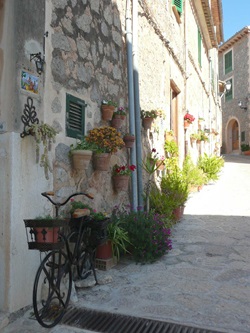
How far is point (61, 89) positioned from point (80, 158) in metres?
0.76

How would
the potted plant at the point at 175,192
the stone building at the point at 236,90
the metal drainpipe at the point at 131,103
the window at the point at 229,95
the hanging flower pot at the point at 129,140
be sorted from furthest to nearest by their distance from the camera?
the window at the point at 229,95 < the stone building at the point at 236,90 < the potted plant at the point at 175,192 < the metal drainpipe at the point at 131,103 < the hanging flower pot at the point at 129,140

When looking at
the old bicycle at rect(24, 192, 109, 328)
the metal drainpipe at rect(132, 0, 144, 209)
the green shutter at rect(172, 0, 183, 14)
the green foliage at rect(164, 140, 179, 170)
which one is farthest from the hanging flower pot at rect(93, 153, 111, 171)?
the green shutter at rect(172, 0, 183, 14)

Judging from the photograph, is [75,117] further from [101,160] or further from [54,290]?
[54,290]

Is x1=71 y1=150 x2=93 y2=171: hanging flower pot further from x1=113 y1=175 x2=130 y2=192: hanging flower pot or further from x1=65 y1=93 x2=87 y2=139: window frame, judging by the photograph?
x1=113 y1=175 x2=130 y2=192: hanging flower pot

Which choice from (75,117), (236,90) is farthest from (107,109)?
(236,90)

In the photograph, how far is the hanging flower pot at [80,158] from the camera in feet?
11.5

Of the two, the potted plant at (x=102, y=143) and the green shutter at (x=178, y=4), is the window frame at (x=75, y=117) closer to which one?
the potted plant at (x=102, y=143)

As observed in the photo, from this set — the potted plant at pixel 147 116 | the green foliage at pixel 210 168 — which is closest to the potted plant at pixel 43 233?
the potted plant at pixel 147 116

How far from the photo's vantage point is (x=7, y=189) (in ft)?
8.82

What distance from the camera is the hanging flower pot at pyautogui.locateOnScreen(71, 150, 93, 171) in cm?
349

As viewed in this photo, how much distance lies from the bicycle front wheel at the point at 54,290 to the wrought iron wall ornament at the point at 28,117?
3.49ft

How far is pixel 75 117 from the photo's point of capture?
371cm

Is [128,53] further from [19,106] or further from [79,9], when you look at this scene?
[19,106]

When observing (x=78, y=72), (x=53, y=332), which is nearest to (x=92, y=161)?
(x=78, y=72)
